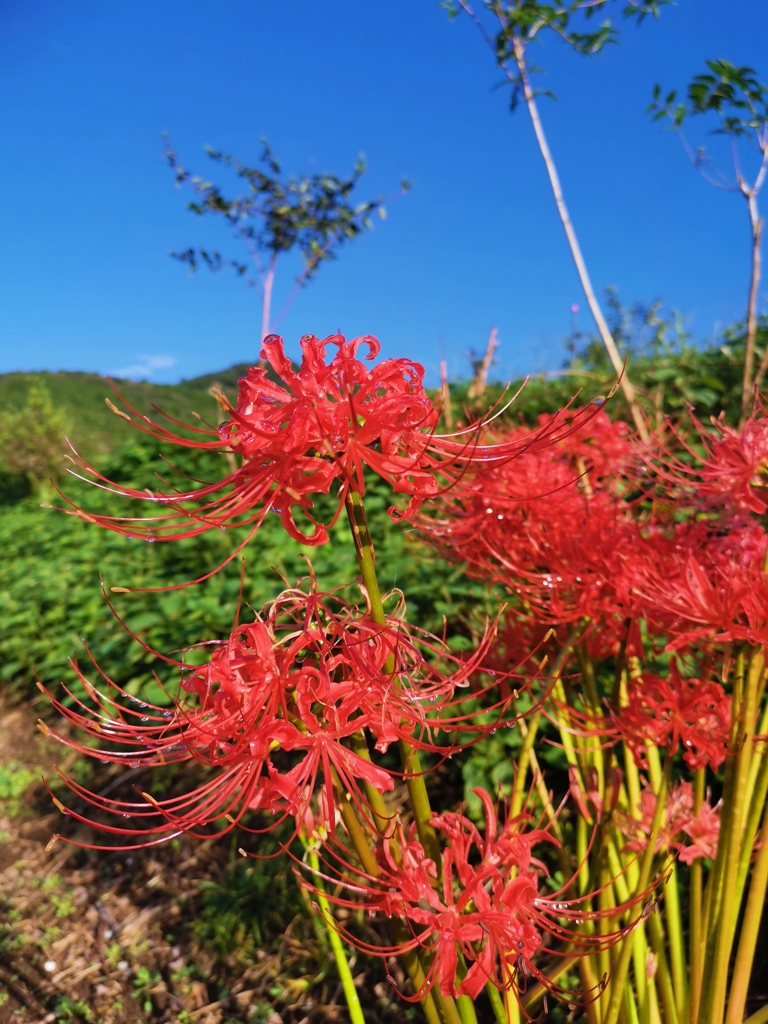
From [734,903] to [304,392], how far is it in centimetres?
102

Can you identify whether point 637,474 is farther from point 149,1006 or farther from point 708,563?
point 149,1006

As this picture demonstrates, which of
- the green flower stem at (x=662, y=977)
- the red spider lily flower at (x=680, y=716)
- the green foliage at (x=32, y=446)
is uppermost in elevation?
the green foliage at (x=32, y=446)

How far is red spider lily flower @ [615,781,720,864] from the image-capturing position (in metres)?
1.32

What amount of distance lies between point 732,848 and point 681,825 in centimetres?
28

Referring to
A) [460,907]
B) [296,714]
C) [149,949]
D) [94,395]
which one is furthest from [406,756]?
[94,395]

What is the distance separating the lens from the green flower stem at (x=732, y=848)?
1.05 m

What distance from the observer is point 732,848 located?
42.2 inches

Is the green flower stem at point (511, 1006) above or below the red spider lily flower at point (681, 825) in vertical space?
below

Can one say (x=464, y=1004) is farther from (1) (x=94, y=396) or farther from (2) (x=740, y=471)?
(1) (x=94, y=396)

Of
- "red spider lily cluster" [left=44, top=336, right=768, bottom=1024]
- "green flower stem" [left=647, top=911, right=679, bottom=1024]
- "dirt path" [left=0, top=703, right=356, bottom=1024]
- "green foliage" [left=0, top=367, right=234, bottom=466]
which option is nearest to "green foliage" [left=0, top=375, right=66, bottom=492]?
"green foliage" [left=0, top=367, right=234, bottom=466]

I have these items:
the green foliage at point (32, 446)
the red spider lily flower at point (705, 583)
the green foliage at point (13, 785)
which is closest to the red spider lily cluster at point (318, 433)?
the red spider lily flower at point (705, 583)

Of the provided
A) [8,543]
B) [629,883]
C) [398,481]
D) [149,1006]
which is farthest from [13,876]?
[8,543]

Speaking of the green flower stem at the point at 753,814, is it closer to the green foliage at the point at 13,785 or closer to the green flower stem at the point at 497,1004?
the green flower stem at the point at 497,1004

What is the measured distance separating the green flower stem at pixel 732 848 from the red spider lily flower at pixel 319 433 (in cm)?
58
